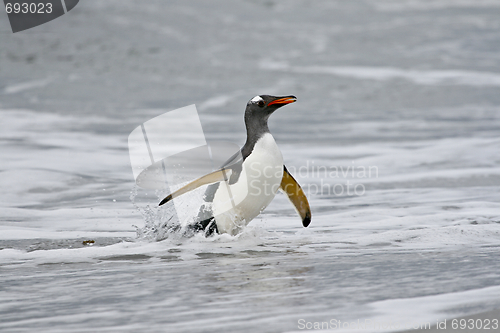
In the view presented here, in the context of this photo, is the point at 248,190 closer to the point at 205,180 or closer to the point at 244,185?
the point at 244,185

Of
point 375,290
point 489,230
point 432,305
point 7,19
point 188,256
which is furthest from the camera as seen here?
point 7,19

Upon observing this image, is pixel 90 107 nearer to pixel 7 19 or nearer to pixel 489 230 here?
pixel 489 230

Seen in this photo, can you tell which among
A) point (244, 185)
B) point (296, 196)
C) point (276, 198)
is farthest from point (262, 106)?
point (276, 198)

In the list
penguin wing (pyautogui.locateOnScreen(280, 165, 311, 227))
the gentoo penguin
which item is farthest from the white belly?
penguin wing (pyautogui.locateOnScreen(280, 165, 311, 227))

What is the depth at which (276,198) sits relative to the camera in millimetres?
6227

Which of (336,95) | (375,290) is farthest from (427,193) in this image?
(336,95)

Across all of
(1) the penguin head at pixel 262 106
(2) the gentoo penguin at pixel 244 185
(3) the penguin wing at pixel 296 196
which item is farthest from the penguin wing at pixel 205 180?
(3) the penguin wing at pixel 296 196

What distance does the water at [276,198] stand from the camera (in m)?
2.80

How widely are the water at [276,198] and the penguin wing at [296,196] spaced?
109 mm

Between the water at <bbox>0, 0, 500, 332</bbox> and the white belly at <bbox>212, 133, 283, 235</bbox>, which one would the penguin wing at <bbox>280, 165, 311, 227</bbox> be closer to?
the water at <bbox>0, 0, 500, 332</bbox>

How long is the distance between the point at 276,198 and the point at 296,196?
1288mm

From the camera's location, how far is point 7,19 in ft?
82.3

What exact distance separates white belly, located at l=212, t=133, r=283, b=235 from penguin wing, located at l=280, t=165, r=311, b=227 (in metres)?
0.40

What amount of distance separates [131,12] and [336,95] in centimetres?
1280
